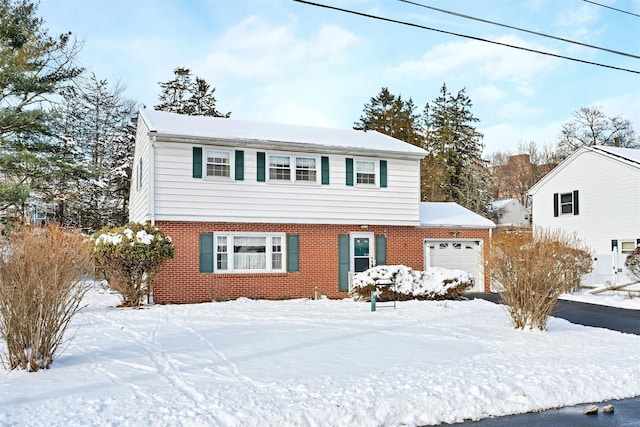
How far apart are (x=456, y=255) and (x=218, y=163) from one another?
31.0 ft

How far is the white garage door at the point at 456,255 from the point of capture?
64.4 ft

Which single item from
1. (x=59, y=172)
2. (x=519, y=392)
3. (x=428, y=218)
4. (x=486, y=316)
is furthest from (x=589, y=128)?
(x=519, y=392)

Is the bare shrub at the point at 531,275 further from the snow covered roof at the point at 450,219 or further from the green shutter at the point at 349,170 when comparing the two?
the snow covered roof at the point at 450,219

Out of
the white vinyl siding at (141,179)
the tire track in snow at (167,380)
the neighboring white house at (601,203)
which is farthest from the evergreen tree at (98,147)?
the neighboring white house at (601,203)

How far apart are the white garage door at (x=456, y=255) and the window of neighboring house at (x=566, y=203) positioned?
10436mm

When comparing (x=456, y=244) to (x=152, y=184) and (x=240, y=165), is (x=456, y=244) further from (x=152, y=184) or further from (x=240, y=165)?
(x=152, y=184)

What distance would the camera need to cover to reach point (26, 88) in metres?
21.1

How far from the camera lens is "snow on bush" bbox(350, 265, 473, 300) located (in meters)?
16.4

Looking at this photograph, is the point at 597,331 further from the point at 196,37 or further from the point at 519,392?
the point at 196,37

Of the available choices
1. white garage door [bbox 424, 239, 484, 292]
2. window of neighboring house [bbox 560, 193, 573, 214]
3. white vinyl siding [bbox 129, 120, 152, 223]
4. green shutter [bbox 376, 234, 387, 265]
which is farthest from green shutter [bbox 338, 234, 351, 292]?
window of neighboring house [bbox 560, 193, 573, 214]

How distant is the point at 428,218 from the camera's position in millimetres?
20031

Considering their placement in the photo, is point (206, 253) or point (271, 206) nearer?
point (206, 253)

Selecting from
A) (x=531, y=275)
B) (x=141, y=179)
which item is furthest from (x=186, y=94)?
(x=531, y=275)

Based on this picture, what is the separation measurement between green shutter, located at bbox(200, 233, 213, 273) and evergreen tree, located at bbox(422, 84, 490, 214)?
2562 centimetres
